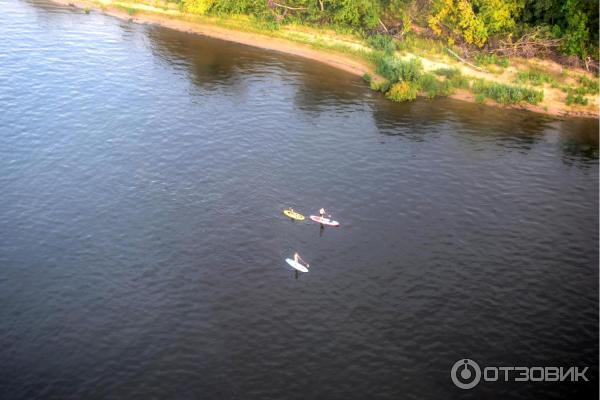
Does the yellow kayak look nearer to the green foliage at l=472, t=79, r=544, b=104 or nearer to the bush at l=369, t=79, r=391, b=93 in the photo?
the bush at l=369, t=79, r=391, b=93

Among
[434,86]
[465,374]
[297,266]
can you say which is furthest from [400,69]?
[465,374]

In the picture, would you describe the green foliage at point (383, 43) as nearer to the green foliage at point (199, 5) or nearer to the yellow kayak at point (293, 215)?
the green foliage at point (199, 5)

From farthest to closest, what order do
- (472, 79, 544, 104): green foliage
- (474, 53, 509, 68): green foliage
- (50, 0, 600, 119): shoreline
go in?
(474, 53, 509, 68): green foliage → (50, 0, 600, 119): shoreline → (472, 79, 544, 104): green foliage

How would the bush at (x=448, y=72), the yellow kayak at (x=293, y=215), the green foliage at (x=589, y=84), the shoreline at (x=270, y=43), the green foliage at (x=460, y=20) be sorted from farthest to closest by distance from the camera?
the green foliage at (x=460, y=20)
the bush at (x=448, y=72)
the green foliage at (x=589, y=84)
the shoreline at (x=270, y=43)
the yellow kayak at (x=293, y=215)

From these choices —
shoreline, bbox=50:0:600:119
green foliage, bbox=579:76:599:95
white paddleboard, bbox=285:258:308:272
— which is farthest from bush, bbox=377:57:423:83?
white paddleboard, bbox=285:258:308:272

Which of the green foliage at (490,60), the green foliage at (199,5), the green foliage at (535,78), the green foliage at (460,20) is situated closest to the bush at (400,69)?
the green foliage at (460,20)

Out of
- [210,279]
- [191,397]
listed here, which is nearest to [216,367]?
[191,397]

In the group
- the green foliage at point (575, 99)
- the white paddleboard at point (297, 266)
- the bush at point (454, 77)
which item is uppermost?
the bush at point (454, 77)
